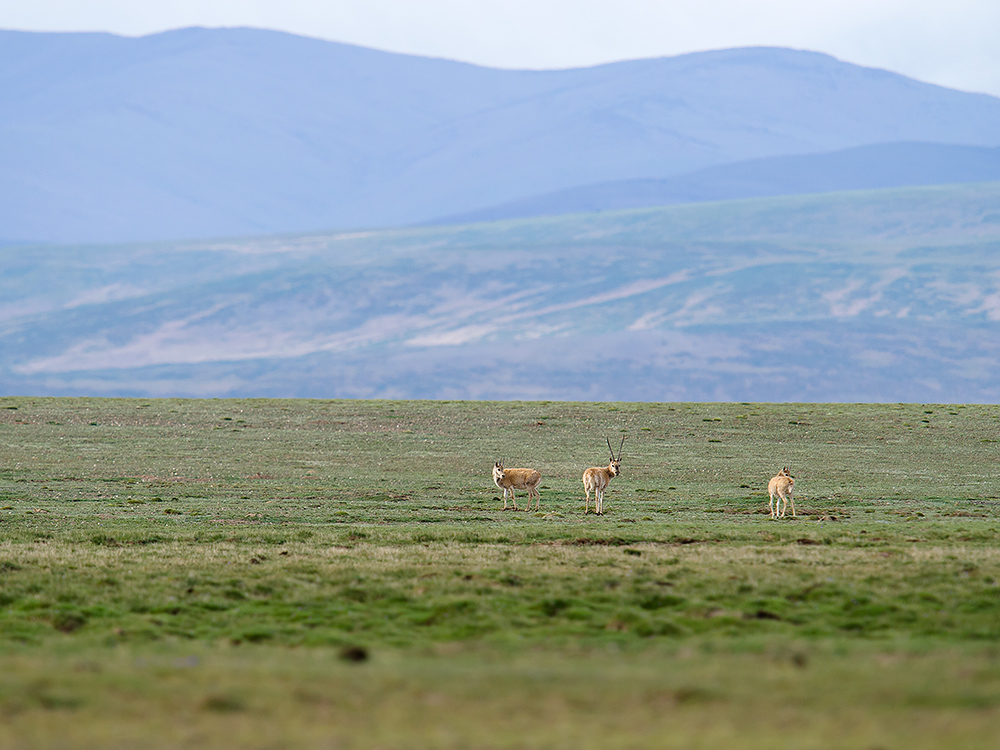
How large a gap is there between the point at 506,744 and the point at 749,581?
11.7m

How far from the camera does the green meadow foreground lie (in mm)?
10445

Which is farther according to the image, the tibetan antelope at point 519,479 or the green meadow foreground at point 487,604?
the tibetan antelope at point 519,479

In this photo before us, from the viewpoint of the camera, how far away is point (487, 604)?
1892cm

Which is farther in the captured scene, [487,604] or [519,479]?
[519,479]

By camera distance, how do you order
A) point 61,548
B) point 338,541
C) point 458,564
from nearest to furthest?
point 458,564 → point 61,548 → point 338,541

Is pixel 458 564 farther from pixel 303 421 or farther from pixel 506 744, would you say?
pixel 303 421

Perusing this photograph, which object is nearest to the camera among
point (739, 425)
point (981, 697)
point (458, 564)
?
point (981, 697)

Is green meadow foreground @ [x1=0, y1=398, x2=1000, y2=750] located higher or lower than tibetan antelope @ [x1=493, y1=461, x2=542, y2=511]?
lower

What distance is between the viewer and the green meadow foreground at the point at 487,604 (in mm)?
10445

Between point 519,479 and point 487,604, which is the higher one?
point 519,479

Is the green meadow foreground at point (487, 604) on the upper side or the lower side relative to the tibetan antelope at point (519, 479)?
lower

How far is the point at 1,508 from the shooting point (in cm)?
3312

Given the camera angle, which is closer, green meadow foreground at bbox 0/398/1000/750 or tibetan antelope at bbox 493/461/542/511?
green meadow foreground at bbox 0/398/1000/750

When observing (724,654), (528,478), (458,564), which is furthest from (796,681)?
(528,478)
